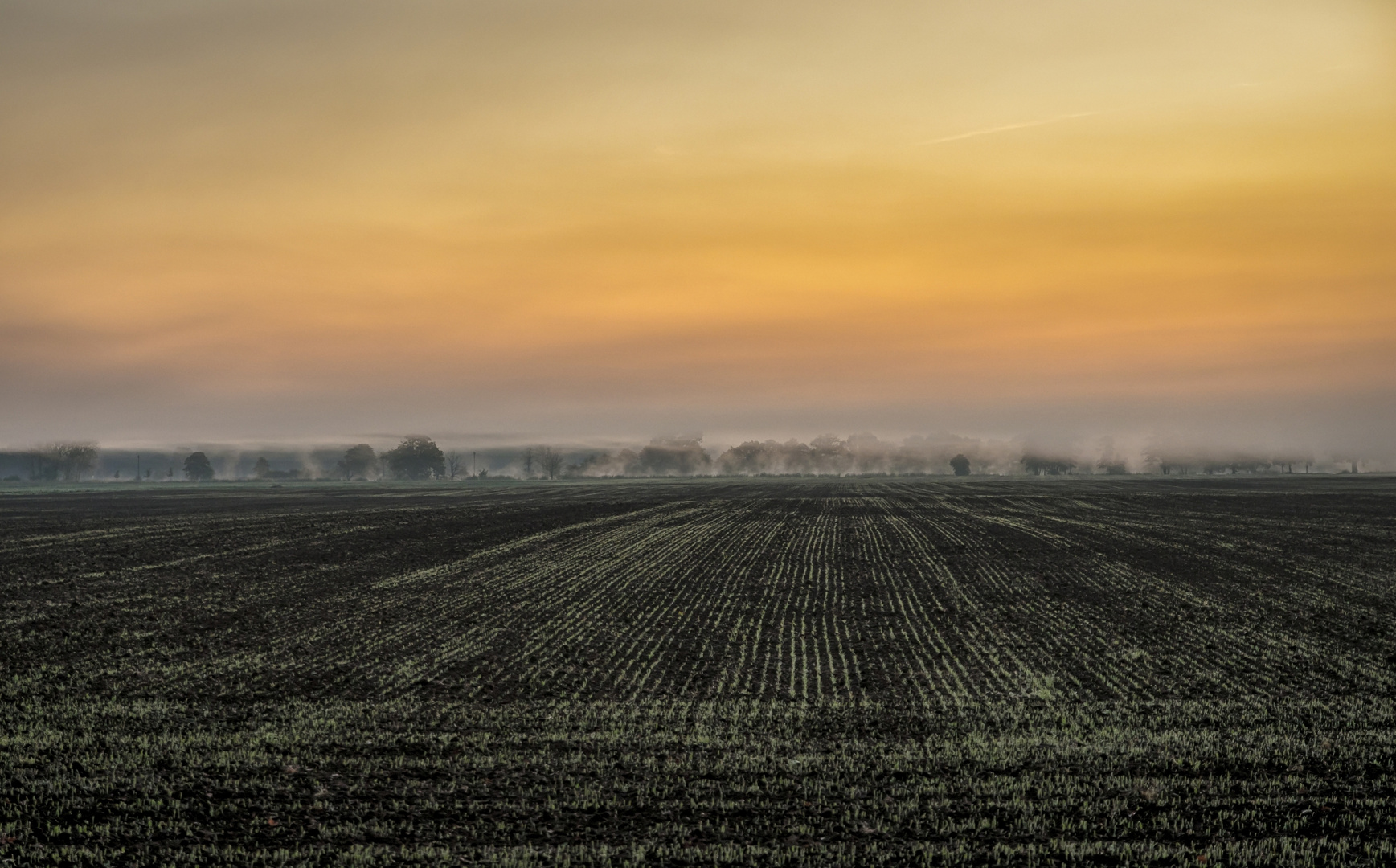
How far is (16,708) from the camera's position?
16.6 metres

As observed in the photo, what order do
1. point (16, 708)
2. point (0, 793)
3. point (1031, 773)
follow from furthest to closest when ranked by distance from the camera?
1. point (16, 708)
2. point (1031, 773)
3. point (0, 793)

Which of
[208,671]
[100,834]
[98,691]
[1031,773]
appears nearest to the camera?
[100,834]

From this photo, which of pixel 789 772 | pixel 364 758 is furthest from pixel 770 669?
pixel 364 758

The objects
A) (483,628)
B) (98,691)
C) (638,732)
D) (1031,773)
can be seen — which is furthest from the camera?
(483,628)

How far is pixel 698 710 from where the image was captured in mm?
16547

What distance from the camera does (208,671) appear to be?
19.8 m

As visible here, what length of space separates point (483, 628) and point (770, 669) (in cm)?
833

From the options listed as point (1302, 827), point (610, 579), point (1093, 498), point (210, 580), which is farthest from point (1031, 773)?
point (1093, 498)

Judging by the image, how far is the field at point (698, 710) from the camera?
35.5 ft

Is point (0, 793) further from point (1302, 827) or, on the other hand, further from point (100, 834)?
point (1302, 827)

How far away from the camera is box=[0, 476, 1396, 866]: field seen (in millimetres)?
10812

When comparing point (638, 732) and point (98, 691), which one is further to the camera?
point (98, 691)

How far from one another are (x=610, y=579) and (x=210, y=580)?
45.8ft

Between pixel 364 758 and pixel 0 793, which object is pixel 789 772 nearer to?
pixel 364 758
